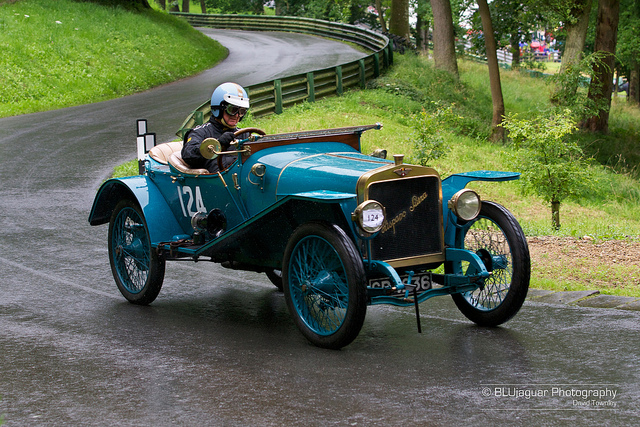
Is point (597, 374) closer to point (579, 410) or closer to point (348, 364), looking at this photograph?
point (579, 410)

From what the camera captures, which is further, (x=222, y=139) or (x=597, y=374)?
(x=222, y=139)

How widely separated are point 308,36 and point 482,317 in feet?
118

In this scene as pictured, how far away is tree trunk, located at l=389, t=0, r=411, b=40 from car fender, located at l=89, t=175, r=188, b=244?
100 feet

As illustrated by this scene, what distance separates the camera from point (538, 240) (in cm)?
934

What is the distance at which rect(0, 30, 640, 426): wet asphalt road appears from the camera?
13.4ft

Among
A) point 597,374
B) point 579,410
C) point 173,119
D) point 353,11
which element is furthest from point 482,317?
point 353,11

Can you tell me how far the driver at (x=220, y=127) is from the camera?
6.58 metres

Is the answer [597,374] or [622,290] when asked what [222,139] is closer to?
[597,374]

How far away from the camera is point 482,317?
5828 millimetres

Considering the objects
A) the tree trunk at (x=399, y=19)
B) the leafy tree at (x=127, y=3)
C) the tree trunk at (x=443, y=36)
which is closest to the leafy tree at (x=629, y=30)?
the tree trunk at (x=399, y=19)

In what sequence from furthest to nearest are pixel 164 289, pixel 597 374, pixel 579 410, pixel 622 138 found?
pixel 622 138, pixel 164 289, pixel 597 374, pixel 579 410

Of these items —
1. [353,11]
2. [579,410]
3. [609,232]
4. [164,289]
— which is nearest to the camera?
[579,410]

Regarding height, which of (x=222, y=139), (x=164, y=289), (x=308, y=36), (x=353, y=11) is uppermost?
(x=353, y=11)

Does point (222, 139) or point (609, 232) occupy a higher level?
point (222, 139)
